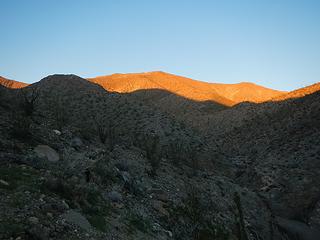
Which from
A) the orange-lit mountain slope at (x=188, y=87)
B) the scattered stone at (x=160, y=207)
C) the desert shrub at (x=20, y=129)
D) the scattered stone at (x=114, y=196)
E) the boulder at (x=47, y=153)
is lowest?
the scattered stone at (x=160, y=207)

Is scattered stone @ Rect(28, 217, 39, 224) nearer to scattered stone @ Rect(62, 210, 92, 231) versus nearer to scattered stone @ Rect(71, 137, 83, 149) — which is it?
scattered stone @ Rect(62, 210, 92, 231)

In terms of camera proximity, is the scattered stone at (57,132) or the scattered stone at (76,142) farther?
the scattered stone at (57,132)

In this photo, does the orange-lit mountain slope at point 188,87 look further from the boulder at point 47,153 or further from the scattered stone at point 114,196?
the scattered stone at point 114,196

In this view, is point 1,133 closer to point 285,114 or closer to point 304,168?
point 304,168

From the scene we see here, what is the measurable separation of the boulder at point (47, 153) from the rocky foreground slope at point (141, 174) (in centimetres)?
4

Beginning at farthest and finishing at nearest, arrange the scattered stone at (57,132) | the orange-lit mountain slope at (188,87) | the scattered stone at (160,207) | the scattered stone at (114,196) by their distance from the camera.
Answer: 1. the orange-lit mountain slope at (188,87)
2. the scattered stone at (57,132)
3. the scattered stone at (160,207)
4. the scattered stone at (114,196)

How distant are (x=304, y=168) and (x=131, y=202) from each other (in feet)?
42.2

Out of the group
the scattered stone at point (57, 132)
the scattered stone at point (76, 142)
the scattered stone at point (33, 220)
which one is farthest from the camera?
the scattered stone at point (57, 132)

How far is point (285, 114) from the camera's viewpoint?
91.9 feet

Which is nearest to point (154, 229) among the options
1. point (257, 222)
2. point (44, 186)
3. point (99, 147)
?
point (44, 186)

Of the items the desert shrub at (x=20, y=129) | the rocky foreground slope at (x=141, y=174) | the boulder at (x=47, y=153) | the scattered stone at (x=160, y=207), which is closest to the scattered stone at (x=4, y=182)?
the rocky foreground slope at (x=141, y=174)

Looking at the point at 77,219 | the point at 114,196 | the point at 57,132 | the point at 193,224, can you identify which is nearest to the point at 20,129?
the point at 57,132

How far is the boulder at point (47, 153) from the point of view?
1001 cm

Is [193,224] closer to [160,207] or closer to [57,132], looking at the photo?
[160,207]
